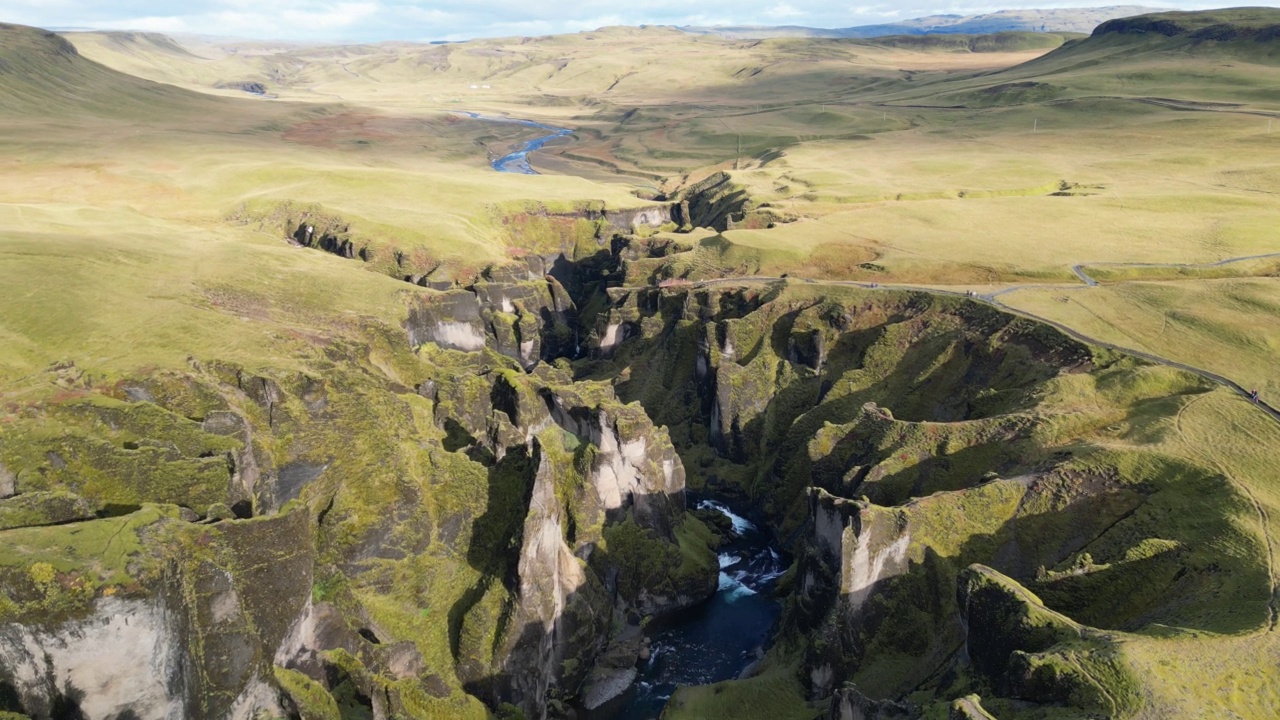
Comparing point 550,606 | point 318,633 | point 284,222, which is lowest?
point 550,606

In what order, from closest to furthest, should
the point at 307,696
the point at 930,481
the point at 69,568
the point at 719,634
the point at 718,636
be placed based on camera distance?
the point at 69,568, the point at 307,696, the point at 930,481, the point at 718,636, the point at 719,634

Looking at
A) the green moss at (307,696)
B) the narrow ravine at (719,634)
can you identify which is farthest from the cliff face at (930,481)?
the green moss at (307,696)

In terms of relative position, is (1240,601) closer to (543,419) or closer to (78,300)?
(543,419)

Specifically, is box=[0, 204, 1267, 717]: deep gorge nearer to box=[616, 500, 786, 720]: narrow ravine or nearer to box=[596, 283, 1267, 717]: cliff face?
box=[596, 283, 1267, 717]: cliff face

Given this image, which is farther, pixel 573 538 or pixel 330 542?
pixel 573 538

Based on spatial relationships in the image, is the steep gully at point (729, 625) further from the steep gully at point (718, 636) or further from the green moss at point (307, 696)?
the green moss at point (307, 696)

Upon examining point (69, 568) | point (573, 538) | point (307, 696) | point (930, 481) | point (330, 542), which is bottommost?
point (573, 538)

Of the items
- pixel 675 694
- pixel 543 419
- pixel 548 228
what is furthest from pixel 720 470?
pixel 548 228

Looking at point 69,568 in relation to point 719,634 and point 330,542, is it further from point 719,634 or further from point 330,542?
point 719,634

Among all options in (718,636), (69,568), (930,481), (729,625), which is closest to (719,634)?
(718,636)
